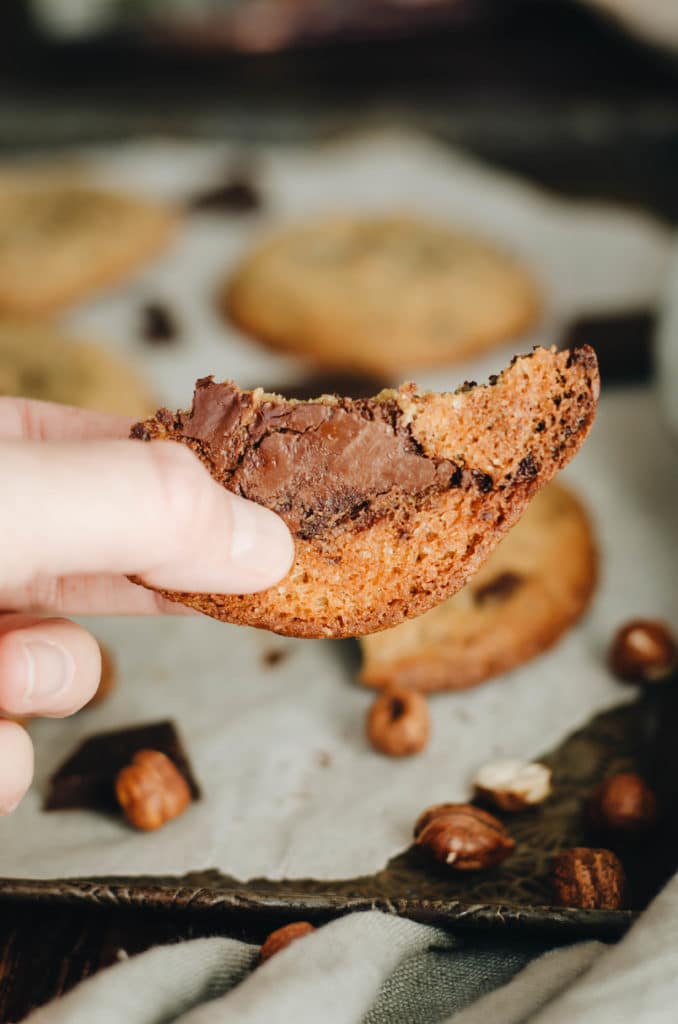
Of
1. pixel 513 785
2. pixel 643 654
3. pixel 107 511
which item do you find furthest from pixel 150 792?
pixel 643 654

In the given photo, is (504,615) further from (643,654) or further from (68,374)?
(68,374)

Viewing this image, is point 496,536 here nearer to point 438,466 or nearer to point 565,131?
point 438,466

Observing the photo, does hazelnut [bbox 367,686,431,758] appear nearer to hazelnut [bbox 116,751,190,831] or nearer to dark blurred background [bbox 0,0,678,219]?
hazelnut [bbox 116,751,190,831]

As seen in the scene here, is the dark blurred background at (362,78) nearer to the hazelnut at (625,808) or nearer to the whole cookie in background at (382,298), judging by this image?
the whole cookie in background at (382,298)

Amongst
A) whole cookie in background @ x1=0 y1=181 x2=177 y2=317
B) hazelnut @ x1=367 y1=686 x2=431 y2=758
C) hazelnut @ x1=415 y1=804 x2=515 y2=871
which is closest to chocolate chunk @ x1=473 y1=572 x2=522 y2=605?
hazelnut @ x1=367 y1=686 x2=431 y2=758

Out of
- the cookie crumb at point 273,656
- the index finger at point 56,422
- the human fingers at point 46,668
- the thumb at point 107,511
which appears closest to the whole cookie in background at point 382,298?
the cookie crumb at point 273,656

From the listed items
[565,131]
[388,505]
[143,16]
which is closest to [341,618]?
[388,505]
